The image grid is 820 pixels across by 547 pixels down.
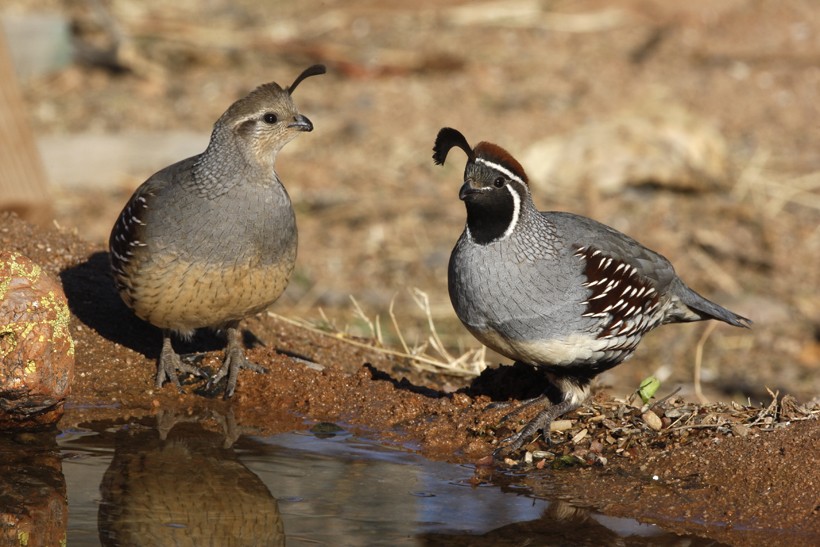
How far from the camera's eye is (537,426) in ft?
15.2

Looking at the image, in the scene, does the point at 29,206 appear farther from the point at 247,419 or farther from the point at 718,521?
the point at 718,521

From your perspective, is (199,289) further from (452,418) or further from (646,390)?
(646,390)

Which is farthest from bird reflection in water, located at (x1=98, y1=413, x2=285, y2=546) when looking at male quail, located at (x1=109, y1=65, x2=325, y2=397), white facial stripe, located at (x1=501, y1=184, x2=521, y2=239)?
white facial stripe, located at (x1=501, y1=184, x2=521, y2=239)

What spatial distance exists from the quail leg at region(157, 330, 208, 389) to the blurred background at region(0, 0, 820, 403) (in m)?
1.31

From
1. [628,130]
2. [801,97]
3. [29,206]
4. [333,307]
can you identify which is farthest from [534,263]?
[801,97]

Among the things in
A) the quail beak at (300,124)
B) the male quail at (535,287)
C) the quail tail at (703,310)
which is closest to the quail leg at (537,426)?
the male quail at (535,287)

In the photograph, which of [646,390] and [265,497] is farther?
[646,390]

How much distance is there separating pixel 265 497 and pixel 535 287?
54.9 inches

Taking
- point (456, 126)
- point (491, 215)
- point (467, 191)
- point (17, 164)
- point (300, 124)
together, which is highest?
point (300, 124)

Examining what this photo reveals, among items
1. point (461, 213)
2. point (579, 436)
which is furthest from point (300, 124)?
point (461, 213)

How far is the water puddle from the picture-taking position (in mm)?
3691

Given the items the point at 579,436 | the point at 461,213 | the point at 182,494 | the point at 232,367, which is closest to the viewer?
the point at 182,494

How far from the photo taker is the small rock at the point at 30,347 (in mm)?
4375

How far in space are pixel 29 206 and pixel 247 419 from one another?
3.84 metres
